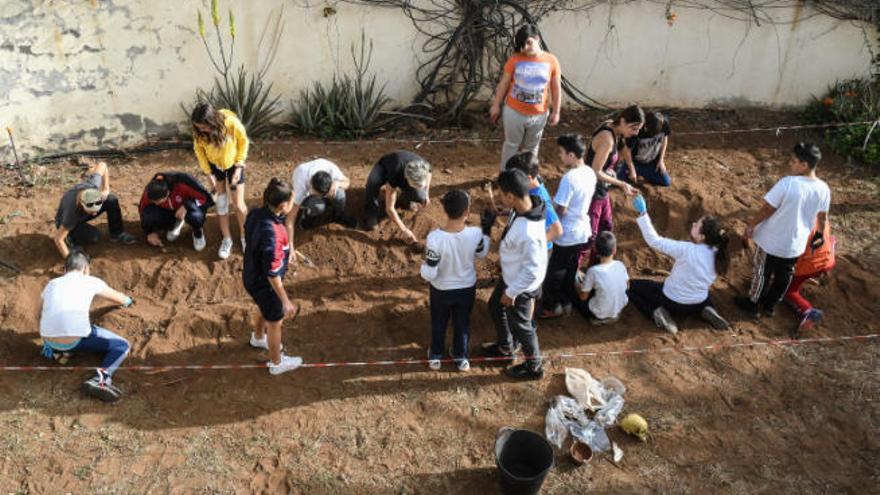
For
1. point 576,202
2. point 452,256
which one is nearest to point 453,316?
point 452,256

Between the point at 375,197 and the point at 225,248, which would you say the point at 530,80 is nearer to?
the point at 375,197

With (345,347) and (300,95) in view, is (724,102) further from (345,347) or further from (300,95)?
(345,347)

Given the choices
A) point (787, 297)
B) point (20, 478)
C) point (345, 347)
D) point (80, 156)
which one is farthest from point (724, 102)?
point (20, 478)

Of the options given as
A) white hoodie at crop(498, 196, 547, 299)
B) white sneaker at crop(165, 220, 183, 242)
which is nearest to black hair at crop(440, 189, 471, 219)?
white hoodie at crop(498, 196, 547, 299)

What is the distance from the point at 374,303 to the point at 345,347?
0.58 metres

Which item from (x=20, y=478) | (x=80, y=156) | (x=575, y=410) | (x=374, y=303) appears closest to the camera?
(x=20, y=478)

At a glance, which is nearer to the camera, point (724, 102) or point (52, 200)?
point (52, 200)

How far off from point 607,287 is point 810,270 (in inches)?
72.7

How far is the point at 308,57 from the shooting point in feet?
25.4

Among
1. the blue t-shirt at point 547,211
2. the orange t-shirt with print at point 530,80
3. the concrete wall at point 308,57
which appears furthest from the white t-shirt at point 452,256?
the concrete wall at point 308,57

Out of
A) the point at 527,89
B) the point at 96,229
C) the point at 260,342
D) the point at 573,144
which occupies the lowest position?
the point at 260,342

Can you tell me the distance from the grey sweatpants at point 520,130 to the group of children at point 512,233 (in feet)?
0.05

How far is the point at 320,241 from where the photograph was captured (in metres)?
6.48

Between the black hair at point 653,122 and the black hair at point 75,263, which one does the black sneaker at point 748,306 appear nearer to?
the black hair at point 653,122
